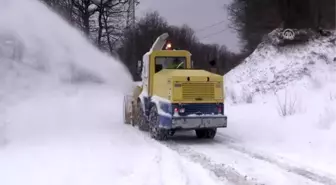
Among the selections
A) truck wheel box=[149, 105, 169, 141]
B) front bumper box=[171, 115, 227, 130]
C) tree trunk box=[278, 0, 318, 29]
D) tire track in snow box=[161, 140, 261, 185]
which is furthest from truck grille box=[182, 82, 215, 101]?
tree trunk box=[278, 0, 318, 29]

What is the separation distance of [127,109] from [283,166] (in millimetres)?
9031

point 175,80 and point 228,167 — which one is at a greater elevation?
point 175,80

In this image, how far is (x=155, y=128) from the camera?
43.2 ft

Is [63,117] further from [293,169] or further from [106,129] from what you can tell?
[293,169]

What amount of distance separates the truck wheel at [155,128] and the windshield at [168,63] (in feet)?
4.22

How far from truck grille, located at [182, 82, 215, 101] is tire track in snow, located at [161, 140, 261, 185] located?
136cm

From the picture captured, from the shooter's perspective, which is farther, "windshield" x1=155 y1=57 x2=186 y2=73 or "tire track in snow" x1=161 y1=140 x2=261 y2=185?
"windshield" x1=155 y1=57 x2=186 y2=73

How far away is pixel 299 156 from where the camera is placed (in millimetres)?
10086

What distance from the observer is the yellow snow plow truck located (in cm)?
1230

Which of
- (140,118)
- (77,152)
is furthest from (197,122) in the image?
(77,152)

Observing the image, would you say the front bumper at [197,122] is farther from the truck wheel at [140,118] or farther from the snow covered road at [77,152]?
the truck wheel at [140,118]

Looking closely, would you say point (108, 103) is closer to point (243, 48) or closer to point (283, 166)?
point (283, 166)

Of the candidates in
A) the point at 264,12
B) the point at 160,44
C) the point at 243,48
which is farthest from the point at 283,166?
the point at 243,48

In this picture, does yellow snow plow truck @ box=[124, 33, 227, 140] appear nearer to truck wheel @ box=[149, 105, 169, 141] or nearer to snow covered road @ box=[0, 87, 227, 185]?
truck wheel @ box=[149, 105, 169, 141]
